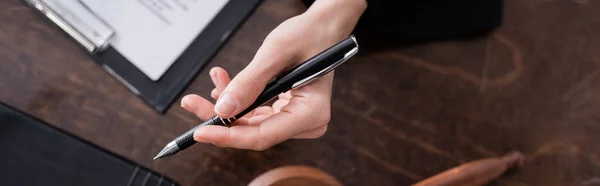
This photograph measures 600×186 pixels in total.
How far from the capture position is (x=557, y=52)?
59 cm

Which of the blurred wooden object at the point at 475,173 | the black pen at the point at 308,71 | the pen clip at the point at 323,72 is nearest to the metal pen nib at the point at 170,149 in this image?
the black pen at the point at 308,71

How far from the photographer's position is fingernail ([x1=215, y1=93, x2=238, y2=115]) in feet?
1.46

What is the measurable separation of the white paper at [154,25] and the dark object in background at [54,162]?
10cm

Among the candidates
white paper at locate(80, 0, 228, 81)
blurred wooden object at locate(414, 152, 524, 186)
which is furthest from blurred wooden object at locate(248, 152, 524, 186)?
white paper at locate(80, 0, 228, 81)

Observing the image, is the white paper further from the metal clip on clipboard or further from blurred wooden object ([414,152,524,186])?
blurred wooden object ([414,152,524,186])

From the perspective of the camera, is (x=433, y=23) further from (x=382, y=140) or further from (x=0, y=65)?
(x=0, y=65)

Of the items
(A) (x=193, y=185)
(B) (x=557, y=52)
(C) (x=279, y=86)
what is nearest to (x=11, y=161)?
(A) (x=193, y=185)

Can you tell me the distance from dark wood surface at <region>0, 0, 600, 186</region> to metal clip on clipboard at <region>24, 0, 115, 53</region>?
0.5 inches

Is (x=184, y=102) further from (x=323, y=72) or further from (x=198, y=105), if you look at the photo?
(x=323, y=72)

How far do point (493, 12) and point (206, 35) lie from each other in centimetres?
30

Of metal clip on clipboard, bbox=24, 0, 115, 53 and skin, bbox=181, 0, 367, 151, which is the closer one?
skin, bbox=181, 0, 367, 151

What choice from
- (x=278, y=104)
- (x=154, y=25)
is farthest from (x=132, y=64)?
(x=278, y=104)

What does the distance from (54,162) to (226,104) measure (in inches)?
8.2

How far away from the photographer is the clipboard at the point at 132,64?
57cm
